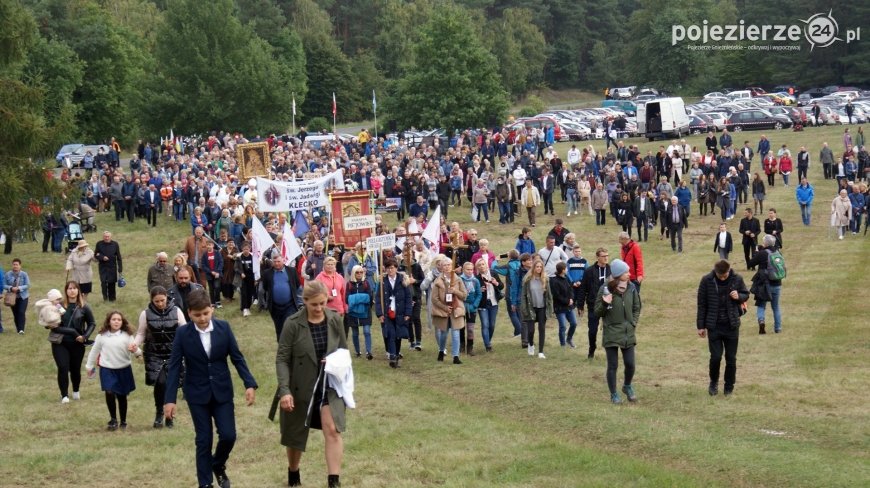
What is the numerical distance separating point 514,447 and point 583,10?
339 ft

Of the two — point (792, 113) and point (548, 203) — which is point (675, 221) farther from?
point (792, 113)

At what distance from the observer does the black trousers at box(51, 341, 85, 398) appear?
1582cm


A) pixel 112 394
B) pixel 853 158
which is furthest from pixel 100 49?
pixel 112 394

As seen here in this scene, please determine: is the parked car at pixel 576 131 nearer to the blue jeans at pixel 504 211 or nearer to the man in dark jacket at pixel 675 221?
the blue jeans at pixel 504 211

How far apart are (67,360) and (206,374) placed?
6.44 meters

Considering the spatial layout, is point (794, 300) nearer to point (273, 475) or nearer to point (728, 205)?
point (728, 205)

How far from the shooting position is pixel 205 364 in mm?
10320

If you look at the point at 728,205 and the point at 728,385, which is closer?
the point at 728,385

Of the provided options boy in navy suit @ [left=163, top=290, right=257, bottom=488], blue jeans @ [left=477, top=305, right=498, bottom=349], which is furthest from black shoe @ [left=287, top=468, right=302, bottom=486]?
blue jeans @ [left=477, top=305, right=498, bottom=349]

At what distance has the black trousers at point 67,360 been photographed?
→ 51.9 ft

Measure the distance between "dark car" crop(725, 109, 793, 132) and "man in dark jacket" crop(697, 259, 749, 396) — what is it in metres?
46.0

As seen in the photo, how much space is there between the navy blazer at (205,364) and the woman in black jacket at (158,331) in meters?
2.91

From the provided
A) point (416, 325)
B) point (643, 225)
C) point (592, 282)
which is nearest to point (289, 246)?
point (416, 325)

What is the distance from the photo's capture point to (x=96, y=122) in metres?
74.2
